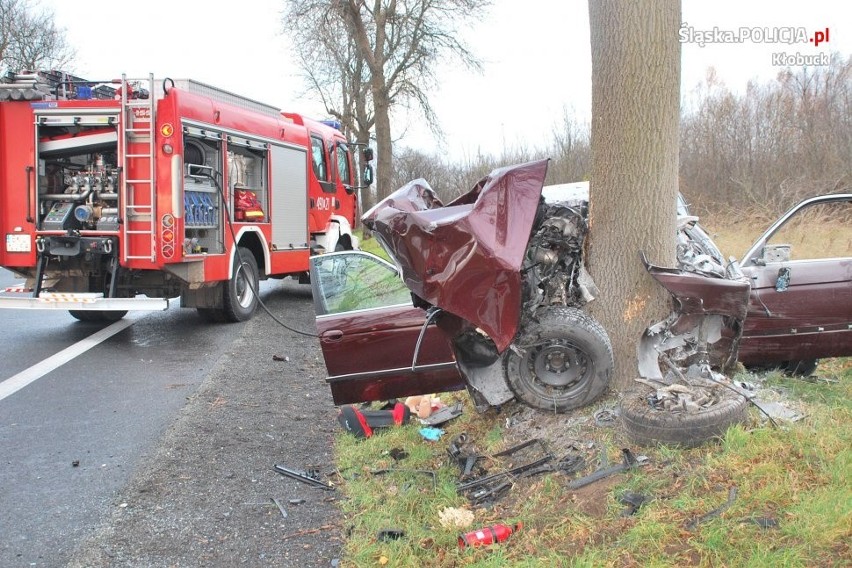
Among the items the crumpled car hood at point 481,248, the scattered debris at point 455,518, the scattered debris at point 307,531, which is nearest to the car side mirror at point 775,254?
the crumpled car hood at point 481,248

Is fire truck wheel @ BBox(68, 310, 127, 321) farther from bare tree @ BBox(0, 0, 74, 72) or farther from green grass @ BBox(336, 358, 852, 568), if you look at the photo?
bare tree @ BBox(0, 0, 74, 72)

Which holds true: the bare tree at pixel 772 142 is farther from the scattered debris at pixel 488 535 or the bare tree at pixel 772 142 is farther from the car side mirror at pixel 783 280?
the scattered debris at pixel 488 535

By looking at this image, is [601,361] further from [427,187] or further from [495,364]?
[427,187]

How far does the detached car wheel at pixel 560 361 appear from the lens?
4266 millimetres

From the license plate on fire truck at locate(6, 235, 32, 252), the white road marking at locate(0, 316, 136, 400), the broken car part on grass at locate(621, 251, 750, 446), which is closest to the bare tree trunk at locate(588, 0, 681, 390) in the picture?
the broken car part on grass at locate(621, 251, 750, 446)

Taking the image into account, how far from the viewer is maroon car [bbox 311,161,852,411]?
4117 mm

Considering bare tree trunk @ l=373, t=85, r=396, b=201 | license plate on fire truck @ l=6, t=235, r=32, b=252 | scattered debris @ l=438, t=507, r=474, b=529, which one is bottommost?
scattered debris @ l=438, t=507, r=474, b=529

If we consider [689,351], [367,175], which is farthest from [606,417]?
[367,175]

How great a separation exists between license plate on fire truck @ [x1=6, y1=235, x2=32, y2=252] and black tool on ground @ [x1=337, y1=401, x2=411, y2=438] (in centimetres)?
541

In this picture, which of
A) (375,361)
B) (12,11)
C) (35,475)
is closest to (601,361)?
(375,361)

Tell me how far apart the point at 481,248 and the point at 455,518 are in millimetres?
1508

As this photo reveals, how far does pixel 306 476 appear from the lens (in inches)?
176

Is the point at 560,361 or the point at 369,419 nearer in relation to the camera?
the point at 560,361

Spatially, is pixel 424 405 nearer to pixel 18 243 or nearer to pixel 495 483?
pixel 495 483
